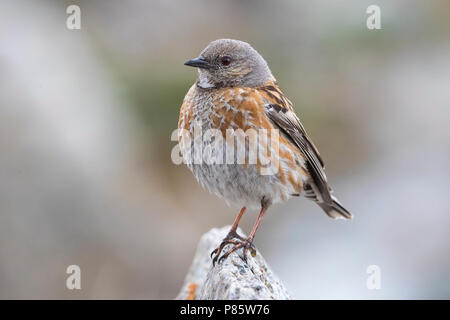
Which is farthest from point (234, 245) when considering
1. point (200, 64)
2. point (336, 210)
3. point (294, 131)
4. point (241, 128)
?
point (200, 64)

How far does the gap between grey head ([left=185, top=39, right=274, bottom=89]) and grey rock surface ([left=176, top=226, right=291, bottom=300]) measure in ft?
5.73

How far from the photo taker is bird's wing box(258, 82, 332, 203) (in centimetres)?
640

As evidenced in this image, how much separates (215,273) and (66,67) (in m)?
8.61

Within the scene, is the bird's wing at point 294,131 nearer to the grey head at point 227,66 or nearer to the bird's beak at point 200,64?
the grey head at point 227,66

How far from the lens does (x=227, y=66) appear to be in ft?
21.6

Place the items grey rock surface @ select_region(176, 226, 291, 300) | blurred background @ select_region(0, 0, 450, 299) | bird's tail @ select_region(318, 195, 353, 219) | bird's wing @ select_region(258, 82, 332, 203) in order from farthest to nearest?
1. blurred background @ select_region(0, 0, 450, 299)
2. bird's tail @ select_region(318, 195, 353, 219)
3. bird's wing @ select_region(258, 82, 332, 203)
4. grey rock surface @ select_region(176, 226, 291, 300)

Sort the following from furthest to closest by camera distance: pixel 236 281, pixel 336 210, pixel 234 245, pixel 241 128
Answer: pixel 336 210
pixel 234 245
pixel 241 128
pixel 236 281

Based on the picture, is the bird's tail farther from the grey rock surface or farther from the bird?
the grey rock surface

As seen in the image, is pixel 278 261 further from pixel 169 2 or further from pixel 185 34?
pixel 169 2

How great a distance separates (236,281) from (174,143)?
306 inches

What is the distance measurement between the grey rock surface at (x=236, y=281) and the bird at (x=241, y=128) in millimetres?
167

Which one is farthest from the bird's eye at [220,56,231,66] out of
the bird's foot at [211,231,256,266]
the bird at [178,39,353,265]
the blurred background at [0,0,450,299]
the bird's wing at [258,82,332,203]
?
the blurred background at [0,0,450,299]

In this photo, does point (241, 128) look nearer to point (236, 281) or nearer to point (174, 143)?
point (236, 281)
